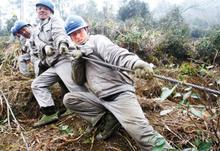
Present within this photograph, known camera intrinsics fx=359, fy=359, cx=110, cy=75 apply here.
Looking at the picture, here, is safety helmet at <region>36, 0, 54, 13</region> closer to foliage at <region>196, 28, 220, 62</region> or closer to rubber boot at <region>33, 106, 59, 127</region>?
rubber boot at <region>33, 106, 59, 127</region>

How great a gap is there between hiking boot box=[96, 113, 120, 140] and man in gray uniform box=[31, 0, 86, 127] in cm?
86

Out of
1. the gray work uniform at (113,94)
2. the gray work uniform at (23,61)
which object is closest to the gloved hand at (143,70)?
the gray work uniform at (113,94)

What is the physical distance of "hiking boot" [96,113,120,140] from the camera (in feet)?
12.9

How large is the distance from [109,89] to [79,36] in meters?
0.72

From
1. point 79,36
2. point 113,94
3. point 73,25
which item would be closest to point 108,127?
point 113,94

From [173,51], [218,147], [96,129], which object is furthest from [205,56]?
[218,147]

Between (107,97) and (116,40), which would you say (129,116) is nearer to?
(107,97)

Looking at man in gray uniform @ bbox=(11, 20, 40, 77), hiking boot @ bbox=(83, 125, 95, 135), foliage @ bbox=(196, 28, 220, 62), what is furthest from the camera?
foliage @ bbox=(196, 28, 220, 62)

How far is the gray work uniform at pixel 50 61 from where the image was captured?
459cm

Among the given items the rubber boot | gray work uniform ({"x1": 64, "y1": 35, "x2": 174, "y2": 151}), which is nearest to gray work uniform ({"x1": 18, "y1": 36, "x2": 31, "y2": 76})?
the rubber boot

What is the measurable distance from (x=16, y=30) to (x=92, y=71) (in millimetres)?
2500

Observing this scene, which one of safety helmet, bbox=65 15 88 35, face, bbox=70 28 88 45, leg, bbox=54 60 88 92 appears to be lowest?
leg, bbox=54 60 88 92

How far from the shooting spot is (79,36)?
391 cm

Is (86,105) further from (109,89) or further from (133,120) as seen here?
(133,120)
